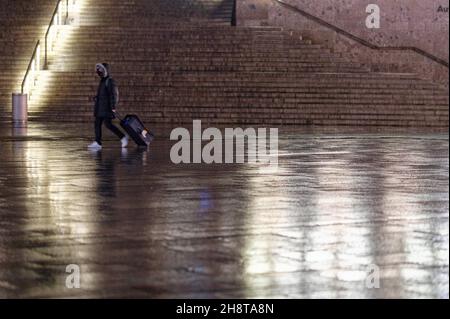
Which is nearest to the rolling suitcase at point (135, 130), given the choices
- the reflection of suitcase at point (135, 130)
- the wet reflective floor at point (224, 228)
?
the reflection of suitcase at point (135, 130)

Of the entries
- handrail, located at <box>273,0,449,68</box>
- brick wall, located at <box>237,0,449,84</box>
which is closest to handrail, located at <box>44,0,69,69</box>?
brick wall, located at <box>237,0,449,84</box>

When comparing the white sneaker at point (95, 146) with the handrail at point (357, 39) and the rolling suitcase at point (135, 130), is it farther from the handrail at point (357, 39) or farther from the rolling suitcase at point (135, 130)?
the handrail at point (357, 39)

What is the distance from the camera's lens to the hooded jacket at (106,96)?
1756 cm

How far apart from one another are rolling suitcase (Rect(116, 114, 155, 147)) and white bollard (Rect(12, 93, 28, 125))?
8.17 m

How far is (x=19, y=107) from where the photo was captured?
84.4 ft

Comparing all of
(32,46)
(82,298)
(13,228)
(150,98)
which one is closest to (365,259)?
(82,298)

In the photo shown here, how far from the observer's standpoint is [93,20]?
32.0m

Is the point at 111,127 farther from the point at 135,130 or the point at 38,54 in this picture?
the point at 38,54

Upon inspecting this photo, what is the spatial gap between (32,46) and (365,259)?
2408cm

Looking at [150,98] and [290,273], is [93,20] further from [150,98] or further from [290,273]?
[290,273]

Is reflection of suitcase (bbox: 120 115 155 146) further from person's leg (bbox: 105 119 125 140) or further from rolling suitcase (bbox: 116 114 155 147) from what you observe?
person's leg (bbox: 105 119 125 140)

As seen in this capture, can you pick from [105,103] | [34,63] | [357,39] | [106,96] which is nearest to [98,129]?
[105,103]

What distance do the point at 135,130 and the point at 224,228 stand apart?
31.3ft

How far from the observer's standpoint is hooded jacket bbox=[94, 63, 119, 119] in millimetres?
17562
